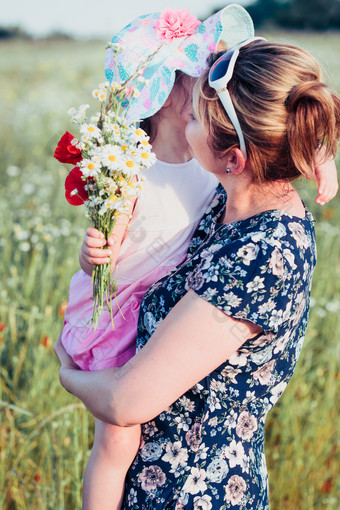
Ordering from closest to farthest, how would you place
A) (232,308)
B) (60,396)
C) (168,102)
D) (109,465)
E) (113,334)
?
(232,308) < (109,465) < (113,334) < (168,102) < (60,396)

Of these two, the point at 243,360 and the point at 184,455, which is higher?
the point at 243,360

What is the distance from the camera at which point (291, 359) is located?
1.42 m

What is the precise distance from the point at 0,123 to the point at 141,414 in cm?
614

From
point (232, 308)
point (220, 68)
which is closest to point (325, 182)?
point (220, 68)

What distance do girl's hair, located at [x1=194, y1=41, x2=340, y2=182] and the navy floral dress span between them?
0.46 ft

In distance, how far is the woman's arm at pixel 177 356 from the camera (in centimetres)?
118

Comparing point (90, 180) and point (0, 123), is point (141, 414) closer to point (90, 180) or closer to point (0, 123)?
point (90, 180)

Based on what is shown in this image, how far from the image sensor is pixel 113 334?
1.60m

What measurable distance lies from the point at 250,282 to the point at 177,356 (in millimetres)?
225

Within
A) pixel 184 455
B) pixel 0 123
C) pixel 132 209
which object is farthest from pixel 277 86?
pixel 0 123

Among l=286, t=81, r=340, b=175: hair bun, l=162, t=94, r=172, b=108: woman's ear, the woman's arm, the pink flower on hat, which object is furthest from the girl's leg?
the pink flower on hat

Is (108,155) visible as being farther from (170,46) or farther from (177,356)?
(170,46)

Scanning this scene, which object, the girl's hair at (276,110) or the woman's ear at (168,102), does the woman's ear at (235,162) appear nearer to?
the girl's hair at (276,110)

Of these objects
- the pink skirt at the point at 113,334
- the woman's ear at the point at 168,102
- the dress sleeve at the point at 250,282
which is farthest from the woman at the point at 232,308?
the woman's ear at the point at 168,102
